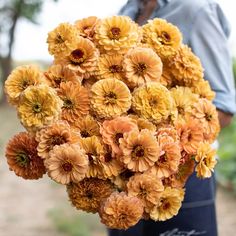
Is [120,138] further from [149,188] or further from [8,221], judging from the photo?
[8,221]

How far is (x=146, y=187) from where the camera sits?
1.18 meters

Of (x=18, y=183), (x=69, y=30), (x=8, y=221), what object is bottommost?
(x=18, y=183)

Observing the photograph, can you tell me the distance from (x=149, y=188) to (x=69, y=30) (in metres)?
0.38

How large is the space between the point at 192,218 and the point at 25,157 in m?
0.61

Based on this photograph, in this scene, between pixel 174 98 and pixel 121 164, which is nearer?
pixel 121 164

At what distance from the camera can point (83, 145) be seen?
3.86 ft

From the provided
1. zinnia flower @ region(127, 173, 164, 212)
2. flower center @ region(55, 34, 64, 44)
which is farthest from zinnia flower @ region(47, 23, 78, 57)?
zinnia flower @ region(127, 173, 164, 212)

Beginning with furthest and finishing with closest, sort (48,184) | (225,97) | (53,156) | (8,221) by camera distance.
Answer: (48,184) < (8,221) < (225,97) < (53,156)

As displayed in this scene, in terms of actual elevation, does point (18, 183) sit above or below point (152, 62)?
below

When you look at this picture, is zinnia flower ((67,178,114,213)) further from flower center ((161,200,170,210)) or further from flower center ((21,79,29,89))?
flower center ((21,79,29,89))

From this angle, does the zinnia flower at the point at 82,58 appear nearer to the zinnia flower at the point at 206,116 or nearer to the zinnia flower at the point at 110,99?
the zinnia flower at the point at 110,99

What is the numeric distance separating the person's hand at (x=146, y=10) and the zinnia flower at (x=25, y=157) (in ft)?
2.21

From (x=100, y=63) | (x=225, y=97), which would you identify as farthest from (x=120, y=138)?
(x=225, y=97)

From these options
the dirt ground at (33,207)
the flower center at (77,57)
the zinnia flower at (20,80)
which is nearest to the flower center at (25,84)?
the zinnia flower at (20,80)
